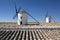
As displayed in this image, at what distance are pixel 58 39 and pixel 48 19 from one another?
36.3 metres

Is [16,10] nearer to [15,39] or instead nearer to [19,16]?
[19,16]

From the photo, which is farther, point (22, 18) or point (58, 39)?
point (22, 18)

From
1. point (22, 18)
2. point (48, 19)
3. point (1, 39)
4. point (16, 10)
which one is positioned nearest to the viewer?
point (1, 39)

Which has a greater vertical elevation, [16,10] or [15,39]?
[16,10]

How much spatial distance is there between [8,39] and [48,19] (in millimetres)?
37245

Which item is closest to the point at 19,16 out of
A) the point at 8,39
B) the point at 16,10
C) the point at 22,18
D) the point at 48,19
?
the point at 22,18

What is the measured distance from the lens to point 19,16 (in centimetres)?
3722

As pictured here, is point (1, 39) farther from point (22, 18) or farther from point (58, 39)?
point (22, 18)

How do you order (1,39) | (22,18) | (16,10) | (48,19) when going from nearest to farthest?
(1,39) < (22,18) < (16,10) < (48,19)

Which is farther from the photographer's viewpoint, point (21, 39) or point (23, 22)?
point (23, 22)

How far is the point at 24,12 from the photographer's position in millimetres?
38000

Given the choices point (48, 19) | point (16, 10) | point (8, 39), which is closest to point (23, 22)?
point (16, 10)

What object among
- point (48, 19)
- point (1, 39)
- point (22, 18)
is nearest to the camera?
point (1, 39)

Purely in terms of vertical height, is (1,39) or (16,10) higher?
(16,10)
